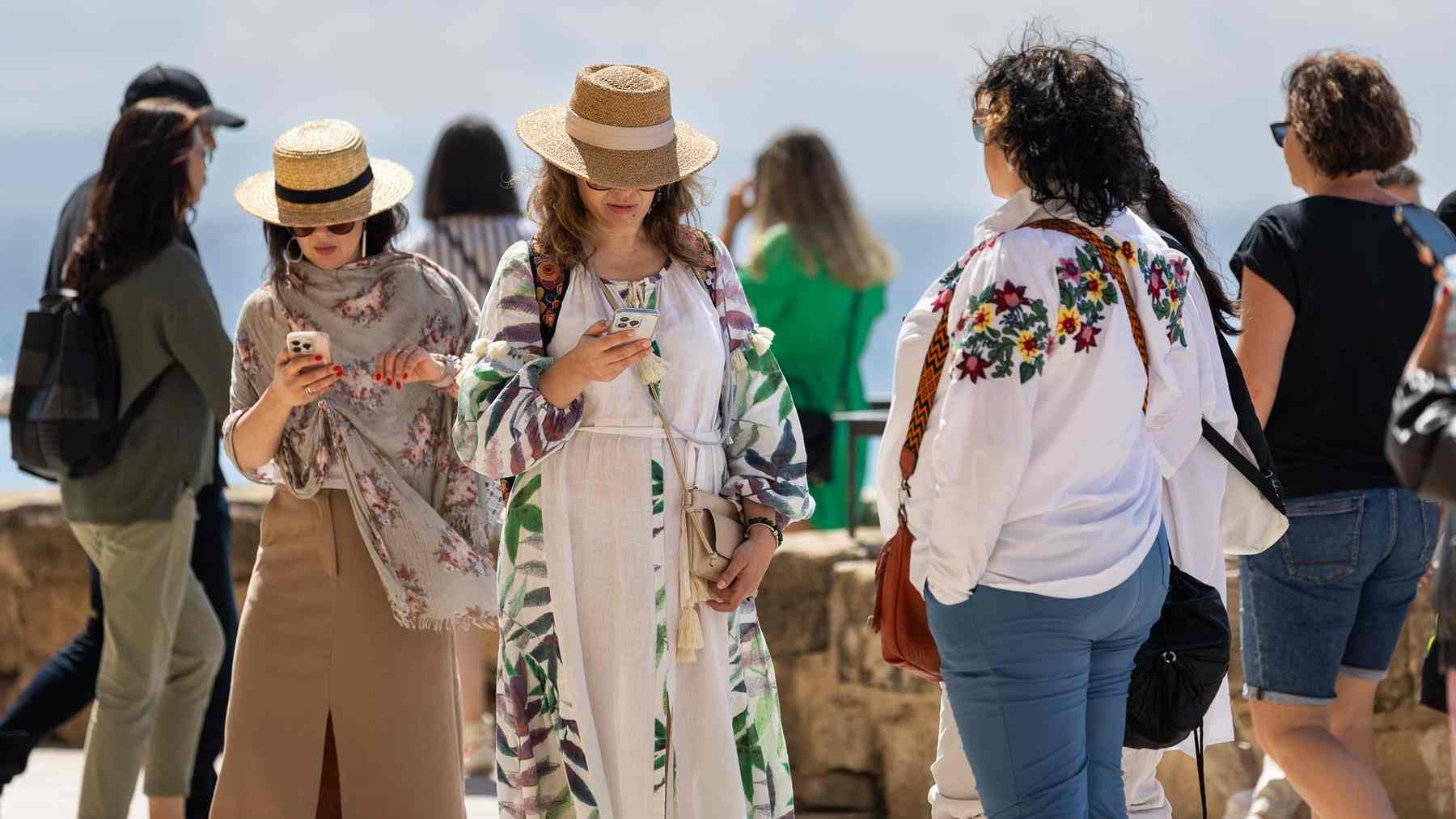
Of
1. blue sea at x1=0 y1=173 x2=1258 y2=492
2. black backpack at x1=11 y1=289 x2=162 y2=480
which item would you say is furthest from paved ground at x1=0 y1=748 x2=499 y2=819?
blue sea at x1=0 y1=173 x2=1258 y2=492

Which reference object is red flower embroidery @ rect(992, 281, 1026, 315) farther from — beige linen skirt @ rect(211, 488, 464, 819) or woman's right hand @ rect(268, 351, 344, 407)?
beige linen skirt @ rect(211, 488, 464, 819)

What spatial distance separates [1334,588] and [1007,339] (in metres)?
1.40

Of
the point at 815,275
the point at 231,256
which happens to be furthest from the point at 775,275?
the point at 231,256

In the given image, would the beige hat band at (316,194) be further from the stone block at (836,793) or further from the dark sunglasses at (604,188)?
the stone block at (836,793)

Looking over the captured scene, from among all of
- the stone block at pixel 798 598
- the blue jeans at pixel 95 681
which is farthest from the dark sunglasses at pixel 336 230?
the stone block at pixel 798 598

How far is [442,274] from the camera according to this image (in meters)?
3.55

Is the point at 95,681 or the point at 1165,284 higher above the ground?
the point at 1165,284

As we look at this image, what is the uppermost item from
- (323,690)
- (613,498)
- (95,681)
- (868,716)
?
(613,498)

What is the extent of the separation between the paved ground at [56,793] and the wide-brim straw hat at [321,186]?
1.90 m

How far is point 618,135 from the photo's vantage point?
3090mm

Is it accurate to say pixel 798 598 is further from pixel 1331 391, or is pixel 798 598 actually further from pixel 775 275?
pixel 1331 391

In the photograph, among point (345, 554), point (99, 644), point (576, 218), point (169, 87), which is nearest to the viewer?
point (576, 218)

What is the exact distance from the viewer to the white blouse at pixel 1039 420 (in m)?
2.62

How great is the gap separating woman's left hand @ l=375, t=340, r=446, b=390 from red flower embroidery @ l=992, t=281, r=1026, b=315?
1127mm
